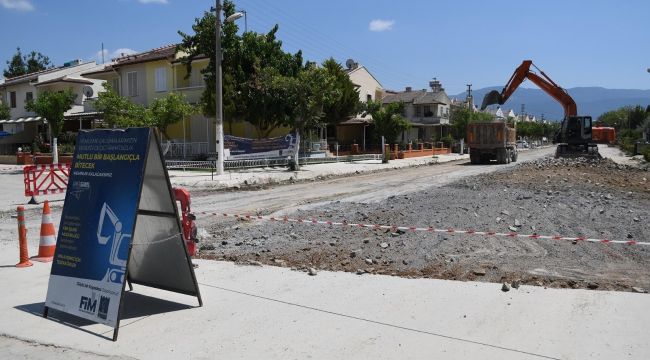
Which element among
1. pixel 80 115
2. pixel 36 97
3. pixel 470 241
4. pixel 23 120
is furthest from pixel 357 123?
pixel 470 241

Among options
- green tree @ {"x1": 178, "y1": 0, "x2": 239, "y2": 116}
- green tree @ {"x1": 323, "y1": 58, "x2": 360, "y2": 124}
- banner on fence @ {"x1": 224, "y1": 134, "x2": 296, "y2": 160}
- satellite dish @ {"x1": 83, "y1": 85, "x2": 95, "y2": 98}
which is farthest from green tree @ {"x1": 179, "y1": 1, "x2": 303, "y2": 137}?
satellite dish @ {"x1": 83, "y1": 85, "x2": 95, "y2": 98}

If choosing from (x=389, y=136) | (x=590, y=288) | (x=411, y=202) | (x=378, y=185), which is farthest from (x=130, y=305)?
(x=389, y=136)

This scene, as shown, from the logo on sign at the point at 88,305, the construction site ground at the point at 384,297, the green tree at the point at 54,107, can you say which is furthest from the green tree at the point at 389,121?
the logo on sign at the point at 88,305

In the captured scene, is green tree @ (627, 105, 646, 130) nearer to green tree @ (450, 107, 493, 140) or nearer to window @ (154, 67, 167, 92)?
green tree @ (450, 107, 493, 140)

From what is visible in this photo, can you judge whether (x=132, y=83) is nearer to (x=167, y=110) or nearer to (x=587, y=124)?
(x=167, y=110)

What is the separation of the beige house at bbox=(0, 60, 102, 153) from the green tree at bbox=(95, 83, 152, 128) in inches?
690

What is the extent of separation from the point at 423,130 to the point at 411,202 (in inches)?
2166

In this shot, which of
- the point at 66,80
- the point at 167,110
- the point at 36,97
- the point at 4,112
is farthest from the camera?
the point at 4,112

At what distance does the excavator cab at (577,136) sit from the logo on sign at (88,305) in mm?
31846

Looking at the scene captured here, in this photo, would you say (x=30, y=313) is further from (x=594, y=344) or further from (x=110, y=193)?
(x=594, y=344)

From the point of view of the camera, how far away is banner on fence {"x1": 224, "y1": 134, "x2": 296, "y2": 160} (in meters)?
27.5

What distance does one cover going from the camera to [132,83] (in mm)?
37719

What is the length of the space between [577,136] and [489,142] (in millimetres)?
5252

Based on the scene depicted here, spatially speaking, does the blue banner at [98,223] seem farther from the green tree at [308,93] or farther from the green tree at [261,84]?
the green tree at [261,84]
